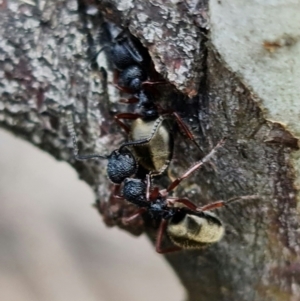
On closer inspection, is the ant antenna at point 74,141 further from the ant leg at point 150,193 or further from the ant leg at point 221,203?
the ant leg at point 221,203

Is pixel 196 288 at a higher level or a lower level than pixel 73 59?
lower

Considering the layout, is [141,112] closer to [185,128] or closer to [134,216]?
[185,128]

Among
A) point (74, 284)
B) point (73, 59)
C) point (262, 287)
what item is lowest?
point (74, 284)

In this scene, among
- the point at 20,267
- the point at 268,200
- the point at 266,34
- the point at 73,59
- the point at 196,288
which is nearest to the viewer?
the point at 266,34

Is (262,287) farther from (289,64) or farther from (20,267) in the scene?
(20,267)

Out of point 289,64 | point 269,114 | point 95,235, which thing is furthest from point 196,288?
point 95,235

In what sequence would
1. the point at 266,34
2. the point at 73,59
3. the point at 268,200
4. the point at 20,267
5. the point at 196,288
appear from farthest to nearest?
the point at 20,267
the point at 196,288
the point at 73,59
the point at 268,200
the point at 266,34
